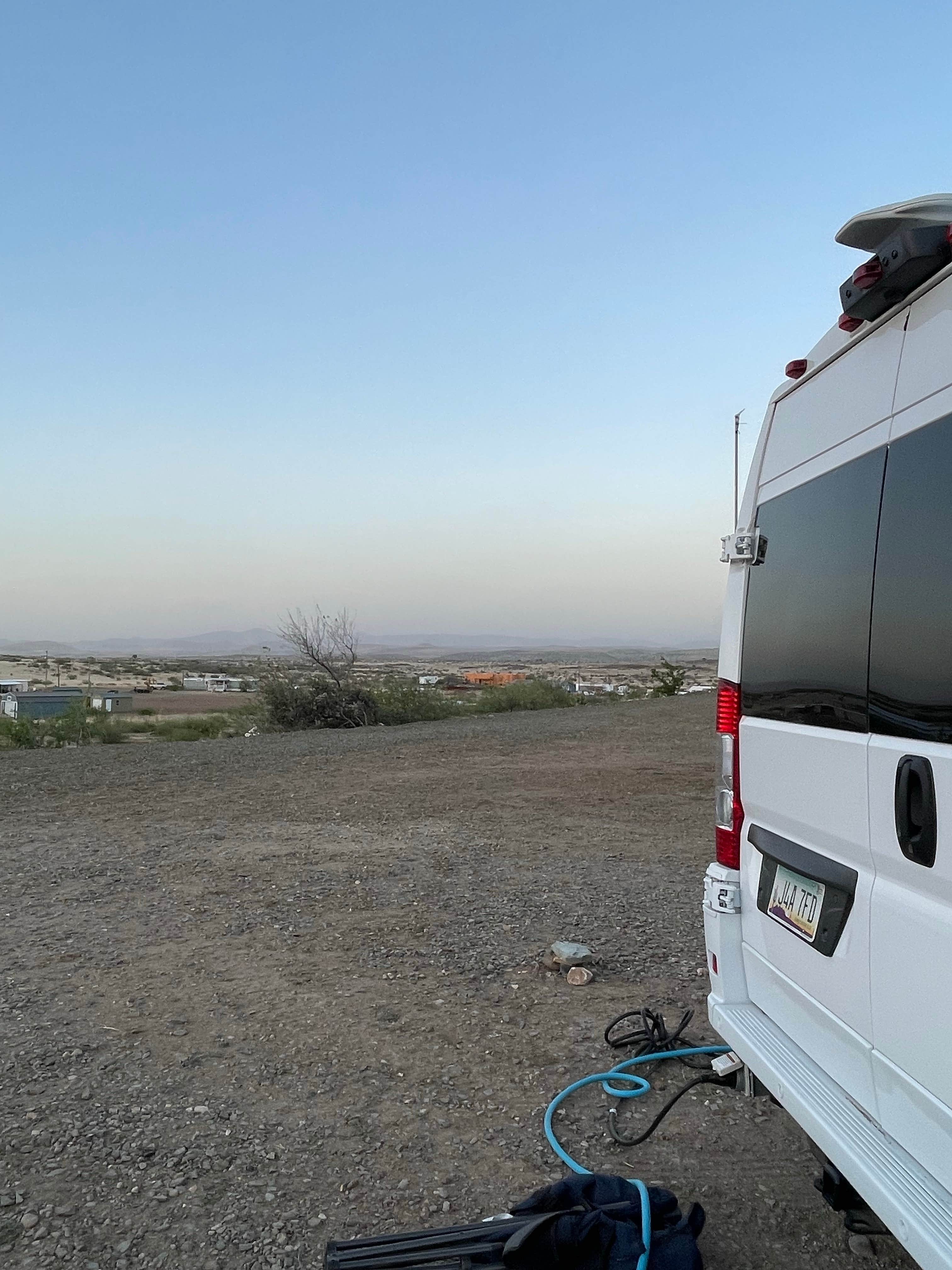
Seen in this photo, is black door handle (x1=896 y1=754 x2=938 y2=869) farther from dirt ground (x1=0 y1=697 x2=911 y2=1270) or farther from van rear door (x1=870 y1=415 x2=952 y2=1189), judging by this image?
dirt ground (x1=0 y1=697 x2=911 y2=1270)

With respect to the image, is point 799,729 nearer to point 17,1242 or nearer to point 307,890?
point 17,1242

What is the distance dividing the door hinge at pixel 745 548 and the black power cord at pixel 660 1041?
1911mm

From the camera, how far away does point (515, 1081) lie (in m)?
3.76

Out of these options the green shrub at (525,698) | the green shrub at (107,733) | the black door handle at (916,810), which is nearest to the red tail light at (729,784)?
the black door handle at (916,810)

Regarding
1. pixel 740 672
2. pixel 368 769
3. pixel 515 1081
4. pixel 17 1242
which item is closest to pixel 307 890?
pixel 515 1081

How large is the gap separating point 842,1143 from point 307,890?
482cm

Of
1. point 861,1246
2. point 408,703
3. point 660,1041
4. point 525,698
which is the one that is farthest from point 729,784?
point 525,698

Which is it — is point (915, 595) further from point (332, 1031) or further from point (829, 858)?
point (332, 1031)

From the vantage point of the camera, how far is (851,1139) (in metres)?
2.20

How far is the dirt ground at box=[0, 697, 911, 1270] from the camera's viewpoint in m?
2.93

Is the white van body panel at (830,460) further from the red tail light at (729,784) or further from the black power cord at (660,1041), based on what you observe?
Result: the black power cord at (660,1041)

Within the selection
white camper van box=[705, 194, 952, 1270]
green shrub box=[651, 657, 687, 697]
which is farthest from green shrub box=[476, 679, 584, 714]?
white camper van box=[705, 194, 952, 1270]

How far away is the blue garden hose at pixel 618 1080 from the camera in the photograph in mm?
3195

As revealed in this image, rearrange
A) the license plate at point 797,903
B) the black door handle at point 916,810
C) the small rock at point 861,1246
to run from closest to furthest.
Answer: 1. the black door handle at point 916,810
2. the license plate at point 797,903
3. the small rock at point 861,1246
